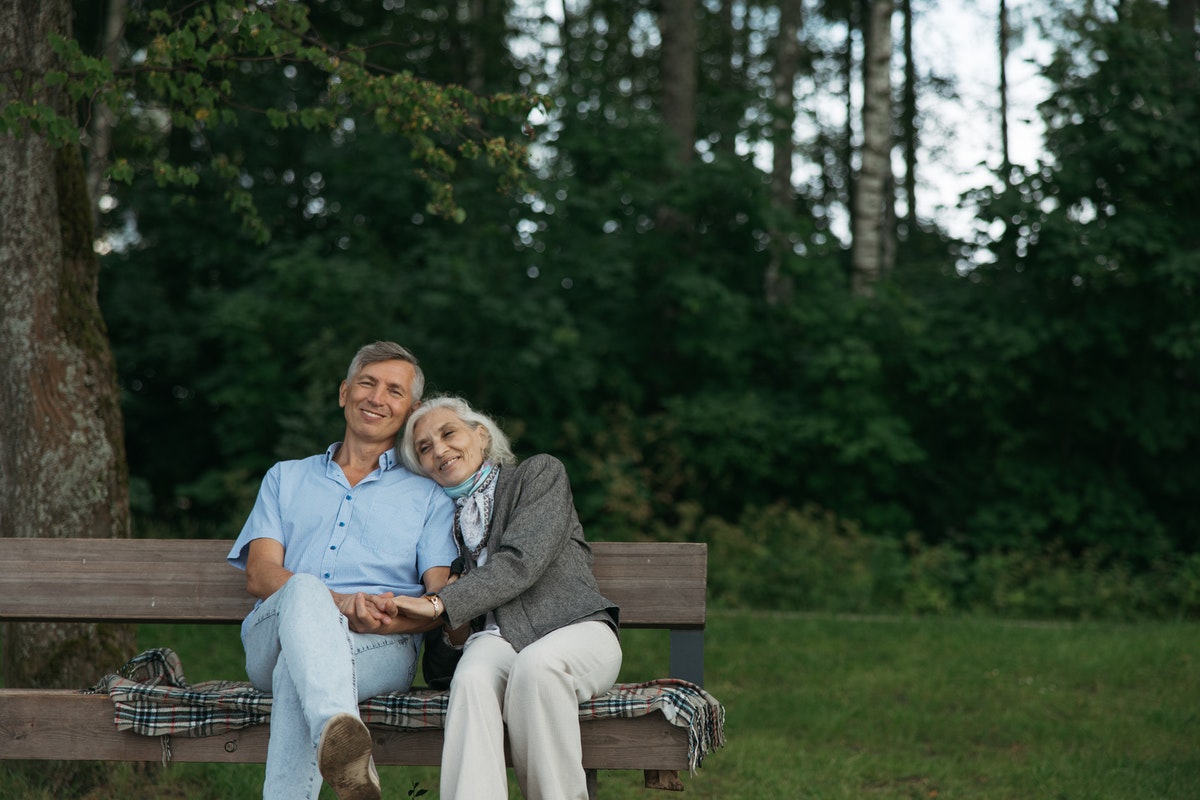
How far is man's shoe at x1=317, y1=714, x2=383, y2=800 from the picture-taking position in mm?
2949

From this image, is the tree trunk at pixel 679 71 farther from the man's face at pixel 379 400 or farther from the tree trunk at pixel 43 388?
the man's face at pixel 379 400

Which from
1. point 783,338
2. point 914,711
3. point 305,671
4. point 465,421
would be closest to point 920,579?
point 783,338

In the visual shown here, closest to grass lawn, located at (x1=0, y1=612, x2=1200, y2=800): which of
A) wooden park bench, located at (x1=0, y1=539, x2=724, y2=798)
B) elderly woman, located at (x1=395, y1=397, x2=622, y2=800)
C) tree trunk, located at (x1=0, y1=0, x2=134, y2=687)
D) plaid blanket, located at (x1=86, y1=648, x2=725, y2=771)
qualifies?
tree trunk, located at (x1=0, y1=0, x2=134, y2=687)

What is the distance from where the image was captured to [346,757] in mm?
2965

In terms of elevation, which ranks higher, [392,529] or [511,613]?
[392,529]

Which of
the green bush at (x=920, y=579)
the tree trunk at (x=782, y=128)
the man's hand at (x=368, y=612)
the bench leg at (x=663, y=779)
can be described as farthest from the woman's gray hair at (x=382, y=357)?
the tree trunk at (x=782, y=128)

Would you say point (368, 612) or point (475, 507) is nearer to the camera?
point (368, 612)

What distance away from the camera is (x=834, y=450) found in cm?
1045

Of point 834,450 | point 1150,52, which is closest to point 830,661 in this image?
point 834,450

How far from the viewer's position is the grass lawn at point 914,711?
15.5 feet

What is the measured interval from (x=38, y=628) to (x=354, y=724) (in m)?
2.17

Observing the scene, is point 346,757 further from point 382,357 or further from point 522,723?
point 382,357

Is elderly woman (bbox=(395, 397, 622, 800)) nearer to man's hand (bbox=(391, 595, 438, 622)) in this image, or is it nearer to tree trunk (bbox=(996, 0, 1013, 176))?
man's hand (bbox=(391, 595, 438, 622))

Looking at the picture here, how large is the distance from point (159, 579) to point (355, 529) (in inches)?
26.9
